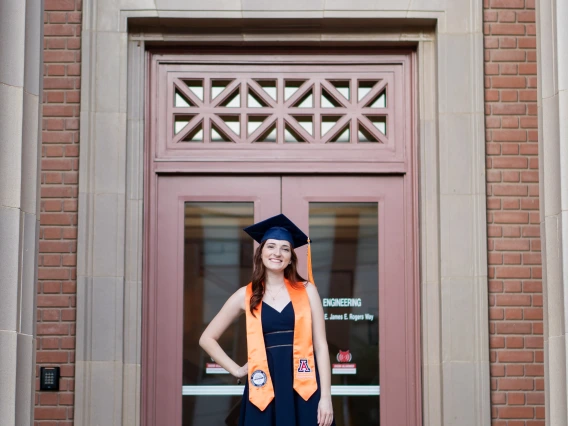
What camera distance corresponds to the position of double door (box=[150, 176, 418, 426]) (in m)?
8.29

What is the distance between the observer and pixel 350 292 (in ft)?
27.7

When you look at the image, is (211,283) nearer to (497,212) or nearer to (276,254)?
(276,254)

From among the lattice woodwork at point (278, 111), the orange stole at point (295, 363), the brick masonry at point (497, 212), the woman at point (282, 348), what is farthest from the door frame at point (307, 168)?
the orange stole at point (295, 363)

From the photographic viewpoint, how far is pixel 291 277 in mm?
6832

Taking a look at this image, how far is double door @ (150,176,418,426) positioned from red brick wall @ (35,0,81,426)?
66 centimetres

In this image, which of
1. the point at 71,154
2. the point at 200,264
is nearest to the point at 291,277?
the point at 200,264

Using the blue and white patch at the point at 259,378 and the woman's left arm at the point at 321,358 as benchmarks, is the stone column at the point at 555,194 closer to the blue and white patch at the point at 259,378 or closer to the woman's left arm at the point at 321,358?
the woman's left arm at the point at 321,358

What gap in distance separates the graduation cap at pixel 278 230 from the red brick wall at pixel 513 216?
1.92m

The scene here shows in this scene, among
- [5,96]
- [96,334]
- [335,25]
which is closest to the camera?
[5,96]

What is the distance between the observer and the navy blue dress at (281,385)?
6.62 m

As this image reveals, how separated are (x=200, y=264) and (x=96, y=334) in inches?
40.0

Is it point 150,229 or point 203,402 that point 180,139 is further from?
point 203,402

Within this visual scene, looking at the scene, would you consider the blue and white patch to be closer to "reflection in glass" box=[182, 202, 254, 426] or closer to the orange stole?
the orange stole

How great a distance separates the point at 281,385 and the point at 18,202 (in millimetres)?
2041
